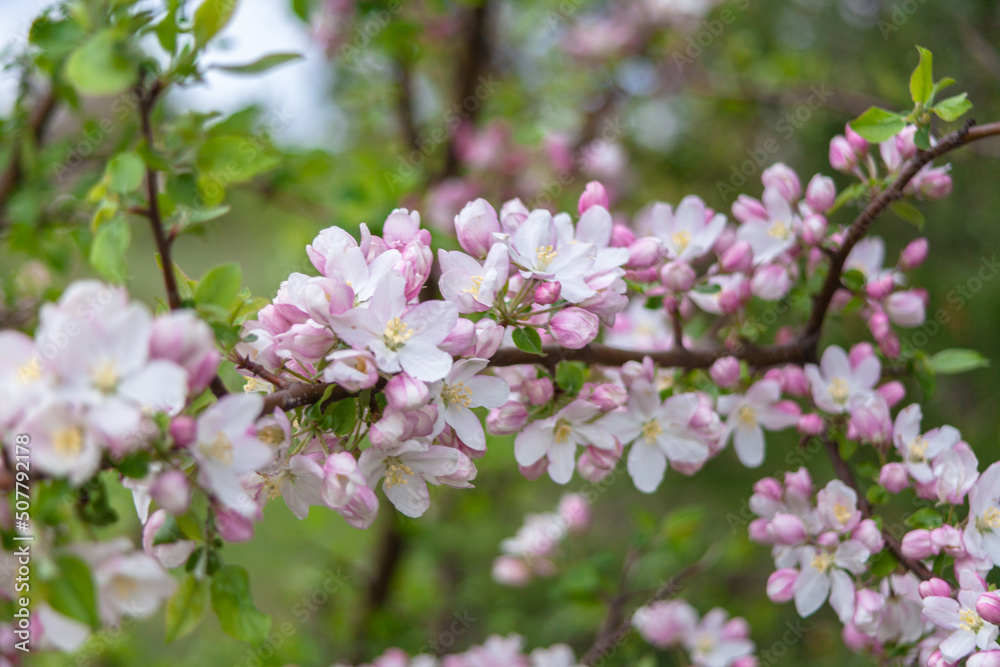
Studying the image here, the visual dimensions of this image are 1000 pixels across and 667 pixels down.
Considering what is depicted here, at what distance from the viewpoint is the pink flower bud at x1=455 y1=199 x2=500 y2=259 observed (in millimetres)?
881

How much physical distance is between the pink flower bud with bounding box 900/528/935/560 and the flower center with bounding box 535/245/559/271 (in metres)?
0.54

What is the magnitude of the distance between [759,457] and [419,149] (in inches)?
74.5

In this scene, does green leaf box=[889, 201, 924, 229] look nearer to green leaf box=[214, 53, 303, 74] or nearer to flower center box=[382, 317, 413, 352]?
flower center box=[382, 317, 413, 352]

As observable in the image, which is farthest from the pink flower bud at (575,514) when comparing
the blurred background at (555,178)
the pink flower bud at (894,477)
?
the pink flower bud at (894,477)

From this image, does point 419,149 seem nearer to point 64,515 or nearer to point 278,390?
point 278,390

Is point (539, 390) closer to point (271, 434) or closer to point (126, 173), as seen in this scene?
point (271, 434)

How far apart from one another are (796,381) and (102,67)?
993 mm

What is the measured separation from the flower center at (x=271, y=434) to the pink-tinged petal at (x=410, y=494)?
14 centimetres

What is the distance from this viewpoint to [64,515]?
642 mm

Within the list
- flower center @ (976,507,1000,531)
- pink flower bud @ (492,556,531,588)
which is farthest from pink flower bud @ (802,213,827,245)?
pink flower bud @ (492,556,531,588)

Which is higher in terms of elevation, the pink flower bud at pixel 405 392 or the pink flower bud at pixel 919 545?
the pink flower bud at pixel 405 392

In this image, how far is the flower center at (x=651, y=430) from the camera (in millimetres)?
986

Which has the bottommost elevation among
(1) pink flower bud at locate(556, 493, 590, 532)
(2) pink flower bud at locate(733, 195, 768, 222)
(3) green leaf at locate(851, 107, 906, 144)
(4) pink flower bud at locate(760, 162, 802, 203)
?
(1) pink flower bud at locate(556, 493, 590, 532)

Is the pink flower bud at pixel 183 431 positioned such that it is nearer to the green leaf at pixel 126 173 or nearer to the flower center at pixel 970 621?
the green leaf at pixel 126 173
